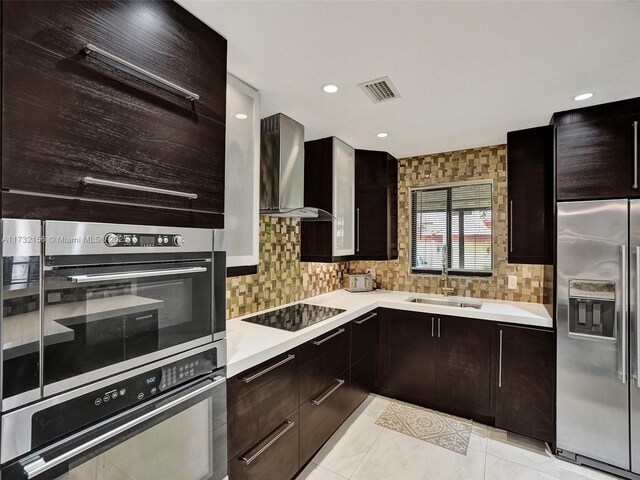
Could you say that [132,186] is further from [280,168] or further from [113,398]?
[280,168]

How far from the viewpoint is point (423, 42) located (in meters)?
1.49

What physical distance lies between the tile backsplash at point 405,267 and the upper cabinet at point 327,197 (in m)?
0.17

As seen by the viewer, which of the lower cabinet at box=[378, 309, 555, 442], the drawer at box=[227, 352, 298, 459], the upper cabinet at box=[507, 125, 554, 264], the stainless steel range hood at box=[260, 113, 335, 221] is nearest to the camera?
the drawer at box=[227, 352, 298, 459]

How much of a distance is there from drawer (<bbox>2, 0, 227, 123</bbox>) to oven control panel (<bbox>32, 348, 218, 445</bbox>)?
1.01 meters

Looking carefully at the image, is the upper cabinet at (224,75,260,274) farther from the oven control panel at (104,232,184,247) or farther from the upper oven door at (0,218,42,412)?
the upper oven door at (0,218,42,412)

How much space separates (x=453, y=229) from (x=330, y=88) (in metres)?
2.14

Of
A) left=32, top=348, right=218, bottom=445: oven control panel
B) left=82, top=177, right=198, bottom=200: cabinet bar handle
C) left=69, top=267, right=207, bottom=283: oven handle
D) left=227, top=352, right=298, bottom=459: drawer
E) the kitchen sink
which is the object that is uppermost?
left=82, top=177, right=198, bottom=200: cabinet bar handle

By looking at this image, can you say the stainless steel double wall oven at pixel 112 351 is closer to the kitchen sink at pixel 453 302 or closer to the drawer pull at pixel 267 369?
the drawer pull at pixel 267 369

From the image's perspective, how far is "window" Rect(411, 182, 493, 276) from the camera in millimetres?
3199

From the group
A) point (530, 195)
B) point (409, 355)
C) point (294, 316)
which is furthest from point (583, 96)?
point (294, 316)

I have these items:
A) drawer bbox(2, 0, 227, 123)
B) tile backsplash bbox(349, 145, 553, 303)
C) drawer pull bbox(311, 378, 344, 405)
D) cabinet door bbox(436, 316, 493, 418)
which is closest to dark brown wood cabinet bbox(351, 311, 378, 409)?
drawer pull bbox(311, 378, 344, 405)

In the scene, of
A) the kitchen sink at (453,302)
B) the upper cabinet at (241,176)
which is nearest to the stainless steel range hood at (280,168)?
the upper cabinet at (241,176)

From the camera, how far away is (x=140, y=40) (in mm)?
1117

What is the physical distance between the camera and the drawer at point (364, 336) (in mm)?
2645
